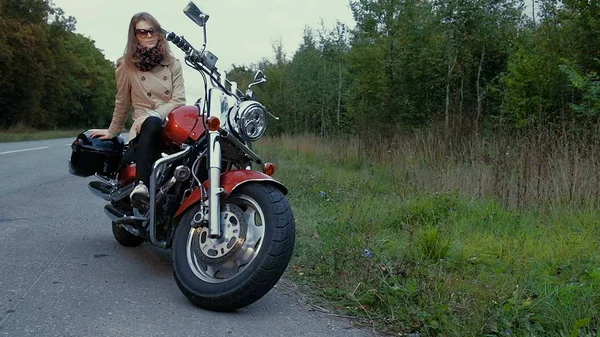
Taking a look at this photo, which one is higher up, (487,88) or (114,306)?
(487,88)

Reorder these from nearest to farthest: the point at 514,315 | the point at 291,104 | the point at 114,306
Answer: the point at 514,315
the point at 114,306
the point at 291,104

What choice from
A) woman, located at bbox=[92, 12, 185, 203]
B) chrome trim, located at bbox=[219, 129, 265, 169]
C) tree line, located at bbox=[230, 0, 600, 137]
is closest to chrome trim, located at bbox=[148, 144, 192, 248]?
woman, located at bbox=[92, 12, 185, 203]

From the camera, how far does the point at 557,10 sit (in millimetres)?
12570

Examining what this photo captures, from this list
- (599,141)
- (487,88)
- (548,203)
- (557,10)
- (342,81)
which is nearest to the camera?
(548,203)

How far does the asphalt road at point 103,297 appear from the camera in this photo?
3230 millimetres

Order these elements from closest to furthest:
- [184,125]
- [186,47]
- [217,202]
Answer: [217,202]
[186,47]
[184,125]

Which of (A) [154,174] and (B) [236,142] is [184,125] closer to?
(A) [154,174]

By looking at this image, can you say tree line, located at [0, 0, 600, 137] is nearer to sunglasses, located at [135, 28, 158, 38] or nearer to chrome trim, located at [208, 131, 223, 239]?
sunglasses, located at [135, 28, 158, 38]

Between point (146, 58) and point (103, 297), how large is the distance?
1.69 m

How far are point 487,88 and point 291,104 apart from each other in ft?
35.2

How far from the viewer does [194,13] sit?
3.64 m

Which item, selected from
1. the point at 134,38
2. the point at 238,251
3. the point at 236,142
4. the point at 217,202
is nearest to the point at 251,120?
the point at 236,142

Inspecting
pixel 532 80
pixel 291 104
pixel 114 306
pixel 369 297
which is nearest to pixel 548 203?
pixel 369 297

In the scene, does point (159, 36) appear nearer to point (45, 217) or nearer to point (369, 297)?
point (369, 297)
